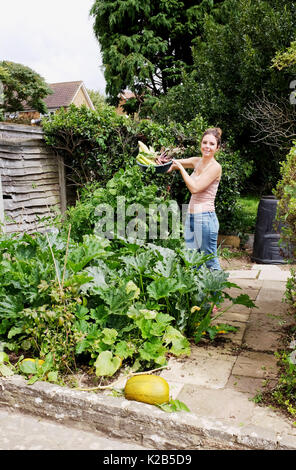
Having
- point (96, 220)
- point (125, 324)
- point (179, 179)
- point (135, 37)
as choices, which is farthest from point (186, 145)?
point (135, 37)

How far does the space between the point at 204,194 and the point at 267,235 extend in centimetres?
301

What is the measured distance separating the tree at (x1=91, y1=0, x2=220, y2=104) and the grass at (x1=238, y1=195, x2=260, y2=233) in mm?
7307

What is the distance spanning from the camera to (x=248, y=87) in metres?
9.55

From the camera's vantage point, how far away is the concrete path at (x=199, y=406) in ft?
7.42

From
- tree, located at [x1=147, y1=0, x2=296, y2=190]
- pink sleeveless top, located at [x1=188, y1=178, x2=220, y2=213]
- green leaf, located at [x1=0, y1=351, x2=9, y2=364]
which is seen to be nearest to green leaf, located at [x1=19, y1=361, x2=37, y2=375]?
green leaf, located at [x1=0, y1=351, x2=9, y2=364]

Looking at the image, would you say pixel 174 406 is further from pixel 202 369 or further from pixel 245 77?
pixel 245 77

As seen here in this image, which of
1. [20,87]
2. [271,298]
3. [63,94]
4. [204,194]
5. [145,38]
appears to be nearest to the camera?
[204,194]

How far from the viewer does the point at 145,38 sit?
17.7 m

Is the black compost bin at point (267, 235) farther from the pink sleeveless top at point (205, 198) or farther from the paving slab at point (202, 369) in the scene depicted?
the paving slab at point (202, 369)

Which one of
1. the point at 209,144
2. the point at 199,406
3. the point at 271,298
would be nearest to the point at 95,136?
the point at 209,144

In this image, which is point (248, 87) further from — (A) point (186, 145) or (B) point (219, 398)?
(B) point (219, 398)

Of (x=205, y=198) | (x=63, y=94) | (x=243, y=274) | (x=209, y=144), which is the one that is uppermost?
(x=63, y=94)
